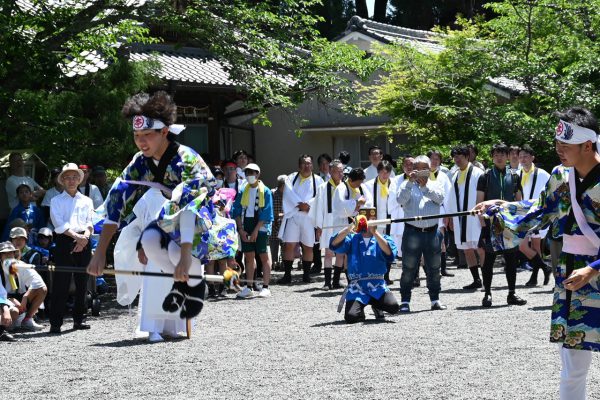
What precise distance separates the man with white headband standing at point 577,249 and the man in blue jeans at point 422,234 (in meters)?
5.53

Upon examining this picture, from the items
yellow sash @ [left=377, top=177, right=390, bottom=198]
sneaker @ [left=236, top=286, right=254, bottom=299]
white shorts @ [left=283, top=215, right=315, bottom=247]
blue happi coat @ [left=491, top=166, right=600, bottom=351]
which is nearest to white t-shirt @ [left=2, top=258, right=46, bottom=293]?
sneaker @ [left=236, top=286, right=254, bottom=299]

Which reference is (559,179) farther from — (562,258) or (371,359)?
(371,359)

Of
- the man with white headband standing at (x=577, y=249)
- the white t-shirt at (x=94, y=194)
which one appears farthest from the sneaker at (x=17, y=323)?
the man with white headband standing at (x=577, y=249)

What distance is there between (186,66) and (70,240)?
10.1 m

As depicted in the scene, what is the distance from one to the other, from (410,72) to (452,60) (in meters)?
0.86

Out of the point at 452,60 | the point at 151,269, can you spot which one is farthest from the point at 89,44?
the point at 452,60

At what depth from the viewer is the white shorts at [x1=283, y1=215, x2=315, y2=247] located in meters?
15.5

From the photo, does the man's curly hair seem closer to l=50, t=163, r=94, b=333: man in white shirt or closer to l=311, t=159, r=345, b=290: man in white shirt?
l=50, t=163, r=94, b=333: man in white shirt

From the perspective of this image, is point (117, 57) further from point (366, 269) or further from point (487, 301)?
point (487, 301)

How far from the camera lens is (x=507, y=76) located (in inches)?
691

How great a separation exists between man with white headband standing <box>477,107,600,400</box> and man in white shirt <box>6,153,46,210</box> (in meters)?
8.21

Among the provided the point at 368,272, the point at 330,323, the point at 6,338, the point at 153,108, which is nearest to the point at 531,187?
the point at 368,272

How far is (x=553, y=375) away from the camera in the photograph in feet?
24.1

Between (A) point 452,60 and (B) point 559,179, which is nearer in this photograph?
(B) point 559,179
